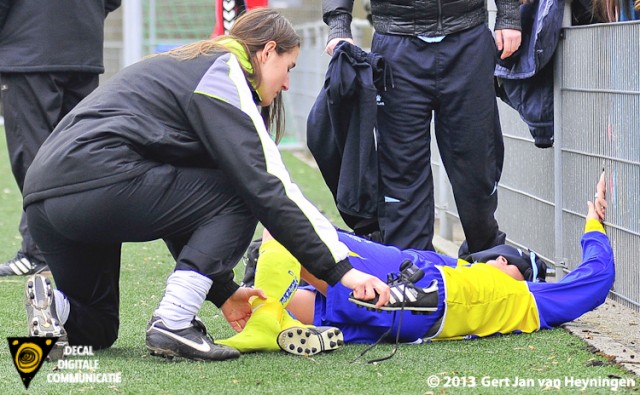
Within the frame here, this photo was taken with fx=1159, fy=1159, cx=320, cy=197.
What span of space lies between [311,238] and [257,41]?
0.73 m

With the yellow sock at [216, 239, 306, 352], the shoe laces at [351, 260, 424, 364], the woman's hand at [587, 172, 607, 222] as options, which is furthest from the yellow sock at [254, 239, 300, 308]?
the woman's hand at [587, 172, 607, 222]

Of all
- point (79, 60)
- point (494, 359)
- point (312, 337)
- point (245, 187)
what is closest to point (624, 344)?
point (494, 359)

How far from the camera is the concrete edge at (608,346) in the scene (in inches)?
150

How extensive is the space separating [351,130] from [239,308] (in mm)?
1301

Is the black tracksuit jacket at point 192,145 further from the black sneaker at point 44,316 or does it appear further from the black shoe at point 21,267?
the black shoe at point 21,267

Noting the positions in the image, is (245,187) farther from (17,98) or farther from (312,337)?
(17,98)

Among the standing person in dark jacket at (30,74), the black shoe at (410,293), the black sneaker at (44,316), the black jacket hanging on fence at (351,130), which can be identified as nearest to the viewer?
the black sneaker at (44,316)

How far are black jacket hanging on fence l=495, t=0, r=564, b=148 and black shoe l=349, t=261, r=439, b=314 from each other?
150 cm

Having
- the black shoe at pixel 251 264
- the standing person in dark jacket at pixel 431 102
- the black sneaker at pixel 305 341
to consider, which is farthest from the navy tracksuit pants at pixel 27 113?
the black sneaker at pixel 305 341

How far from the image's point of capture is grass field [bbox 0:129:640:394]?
138 inches

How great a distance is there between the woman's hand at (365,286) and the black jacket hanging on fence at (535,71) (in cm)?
197

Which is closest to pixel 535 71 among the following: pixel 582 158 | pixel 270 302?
pixel 582 158
